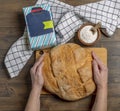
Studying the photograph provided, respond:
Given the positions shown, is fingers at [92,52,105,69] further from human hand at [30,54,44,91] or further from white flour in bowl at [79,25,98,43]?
human hand at [30,54,44,91]

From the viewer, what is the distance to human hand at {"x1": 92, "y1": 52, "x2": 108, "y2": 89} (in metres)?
1.19

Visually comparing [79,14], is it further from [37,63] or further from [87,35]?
[37,63]

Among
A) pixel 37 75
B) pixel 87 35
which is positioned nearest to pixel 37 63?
pixel 37 75

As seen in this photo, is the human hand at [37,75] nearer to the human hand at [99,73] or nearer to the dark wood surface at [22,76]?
the dark wood surface at [22,76]

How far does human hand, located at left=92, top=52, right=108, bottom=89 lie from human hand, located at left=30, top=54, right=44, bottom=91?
0.21 m

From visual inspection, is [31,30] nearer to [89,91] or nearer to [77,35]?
[77,35]

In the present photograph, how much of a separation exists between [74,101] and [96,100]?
10 cm

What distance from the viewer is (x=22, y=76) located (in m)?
1.29

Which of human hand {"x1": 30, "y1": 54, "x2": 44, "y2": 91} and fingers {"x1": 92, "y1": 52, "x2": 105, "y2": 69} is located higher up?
fingers {"x1": 92, "y1": 52, "x2": 105, "y2": 69}

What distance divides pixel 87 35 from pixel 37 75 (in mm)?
255

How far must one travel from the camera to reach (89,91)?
1186 millimetres

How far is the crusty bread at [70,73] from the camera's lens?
1.18 metres

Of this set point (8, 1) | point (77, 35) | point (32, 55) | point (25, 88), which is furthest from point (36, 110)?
point (8, 1)

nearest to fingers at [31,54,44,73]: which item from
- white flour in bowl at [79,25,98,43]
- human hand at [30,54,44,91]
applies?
human hand at [30,54,44,91]
